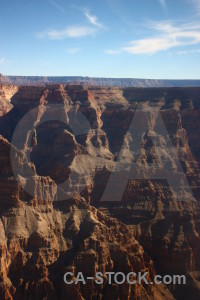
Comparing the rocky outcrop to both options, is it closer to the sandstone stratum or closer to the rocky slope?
the sandstone stratum

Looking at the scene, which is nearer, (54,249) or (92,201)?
(54,249)

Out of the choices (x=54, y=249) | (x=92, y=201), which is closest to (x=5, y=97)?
(x=92, y=201)

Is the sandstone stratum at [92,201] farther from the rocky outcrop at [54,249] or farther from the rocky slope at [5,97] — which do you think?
the rocky slope at [5,97]

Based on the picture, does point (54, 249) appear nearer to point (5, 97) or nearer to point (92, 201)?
point (92, 201)

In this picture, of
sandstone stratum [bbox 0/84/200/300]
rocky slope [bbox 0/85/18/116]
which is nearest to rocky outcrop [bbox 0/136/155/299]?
sandstone stratum [bbox 0/84/200/300]

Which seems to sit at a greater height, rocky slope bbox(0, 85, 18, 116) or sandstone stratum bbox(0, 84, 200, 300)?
rocky slope bbox(0, 85, 18, 116)

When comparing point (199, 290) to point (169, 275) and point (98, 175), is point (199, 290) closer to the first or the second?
point (169, 275)

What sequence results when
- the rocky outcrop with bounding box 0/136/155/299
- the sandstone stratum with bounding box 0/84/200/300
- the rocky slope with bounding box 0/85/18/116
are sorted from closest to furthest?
the rocky outcrop with bounding box 0/136/155/299 < the sandstone stratum with bounding box 0/84/200/300 < the rocky slope with bounding box 0/85/18/116

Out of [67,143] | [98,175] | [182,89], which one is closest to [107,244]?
[98,175]

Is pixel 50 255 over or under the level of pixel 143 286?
over
